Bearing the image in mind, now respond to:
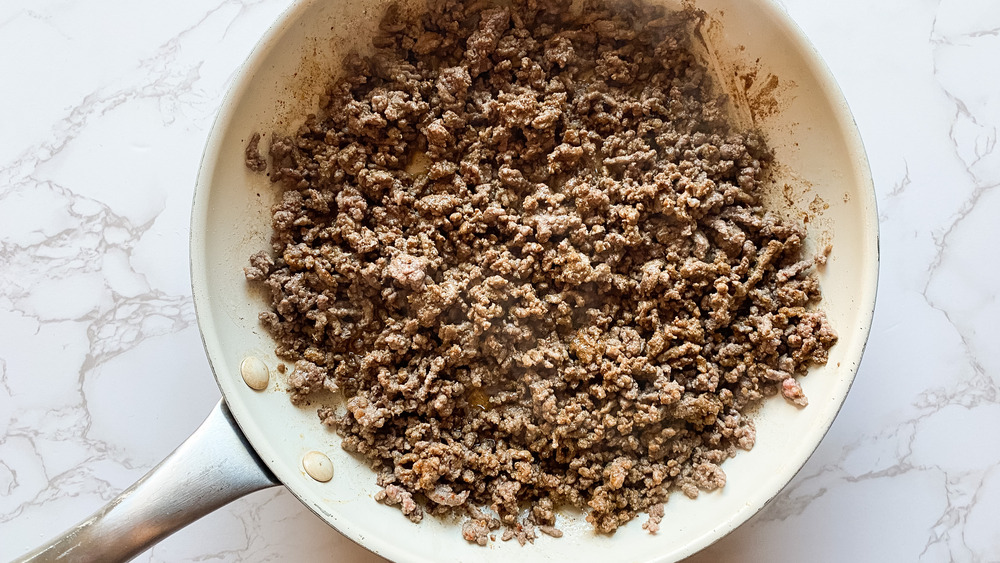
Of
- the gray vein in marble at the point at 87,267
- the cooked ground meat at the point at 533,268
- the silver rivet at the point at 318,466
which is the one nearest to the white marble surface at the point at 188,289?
the gray vein in marble at the point at 87,267

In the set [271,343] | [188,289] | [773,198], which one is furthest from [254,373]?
[773,198]

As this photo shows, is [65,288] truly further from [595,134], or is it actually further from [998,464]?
[998,464]

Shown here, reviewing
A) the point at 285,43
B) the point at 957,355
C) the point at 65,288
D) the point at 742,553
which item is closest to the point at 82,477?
the point at 65,288

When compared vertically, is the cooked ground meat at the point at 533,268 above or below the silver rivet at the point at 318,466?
above

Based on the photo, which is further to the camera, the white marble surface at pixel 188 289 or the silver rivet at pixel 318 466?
the white marble surface at pixel 188 289

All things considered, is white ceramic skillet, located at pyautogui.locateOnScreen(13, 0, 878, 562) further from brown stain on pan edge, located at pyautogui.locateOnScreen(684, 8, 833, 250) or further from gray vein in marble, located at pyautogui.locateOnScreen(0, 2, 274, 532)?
gray vein in marble, located at pyautogui.locateOnScreen(0, 2, 274, 532)

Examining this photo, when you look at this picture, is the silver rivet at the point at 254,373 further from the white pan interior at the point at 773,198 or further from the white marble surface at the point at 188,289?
the white marble surface at the point at 188,289
